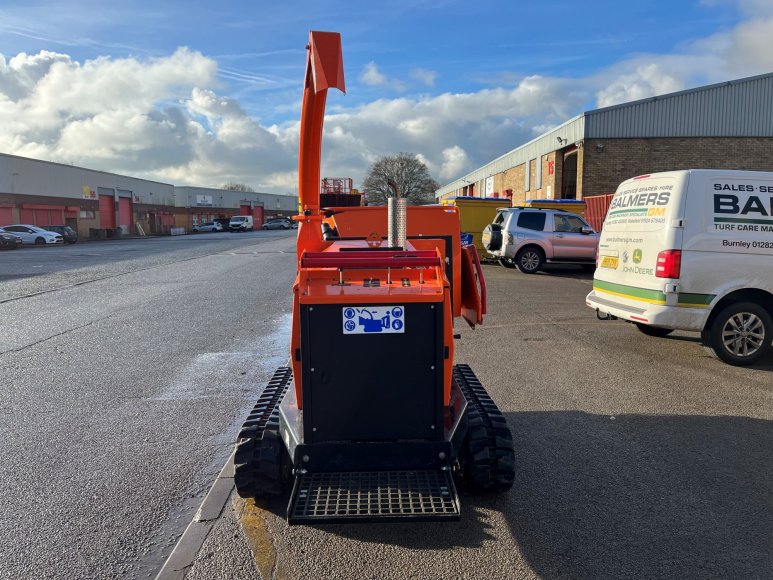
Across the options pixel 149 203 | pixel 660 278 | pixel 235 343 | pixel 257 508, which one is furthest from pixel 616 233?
pixel 149 203

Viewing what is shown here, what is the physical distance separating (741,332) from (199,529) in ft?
20.7

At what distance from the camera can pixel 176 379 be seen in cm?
663

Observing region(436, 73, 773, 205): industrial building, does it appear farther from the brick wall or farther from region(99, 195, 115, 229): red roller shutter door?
region(99, 195, 115, 229): red roller shutter door

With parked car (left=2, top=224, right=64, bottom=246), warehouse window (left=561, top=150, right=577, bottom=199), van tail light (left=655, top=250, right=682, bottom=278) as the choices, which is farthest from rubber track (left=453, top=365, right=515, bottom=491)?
parked car (left=2, top=224, right=64, bottom=246)

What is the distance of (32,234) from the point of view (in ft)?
128

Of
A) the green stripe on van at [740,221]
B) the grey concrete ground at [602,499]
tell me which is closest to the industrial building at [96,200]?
the green stripe on van at [740,221]

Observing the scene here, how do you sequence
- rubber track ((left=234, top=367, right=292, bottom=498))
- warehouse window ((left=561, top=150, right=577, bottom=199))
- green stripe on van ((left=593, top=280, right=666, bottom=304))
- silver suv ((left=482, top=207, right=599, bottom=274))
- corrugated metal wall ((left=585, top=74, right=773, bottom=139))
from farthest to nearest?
warehouse window ((left=561, top=150, right=577, bottom=199))
corrugated metal wall ((left=585, top=74, right=773, bottom=139))
silver suv ((left=482, top=207, right=599, bottom=274))
green stripe on van ((left=593, top=280, right=666, bottom=304))
rubber track ((left=234, top=367, right=292, bottom=498))

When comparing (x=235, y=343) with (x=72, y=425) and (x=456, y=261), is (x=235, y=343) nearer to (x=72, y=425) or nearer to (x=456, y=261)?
(x=72, y=425)

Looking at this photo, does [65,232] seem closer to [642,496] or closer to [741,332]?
[741,332]

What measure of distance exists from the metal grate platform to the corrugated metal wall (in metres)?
23.7

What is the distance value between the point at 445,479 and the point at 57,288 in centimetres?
1413

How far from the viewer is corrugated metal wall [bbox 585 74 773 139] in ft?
79.6

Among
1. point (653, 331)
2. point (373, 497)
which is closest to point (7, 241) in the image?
point (653, 331)

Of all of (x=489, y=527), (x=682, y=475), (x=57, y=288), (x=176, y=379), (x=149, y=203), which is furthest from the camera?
(x=149, y=203)
